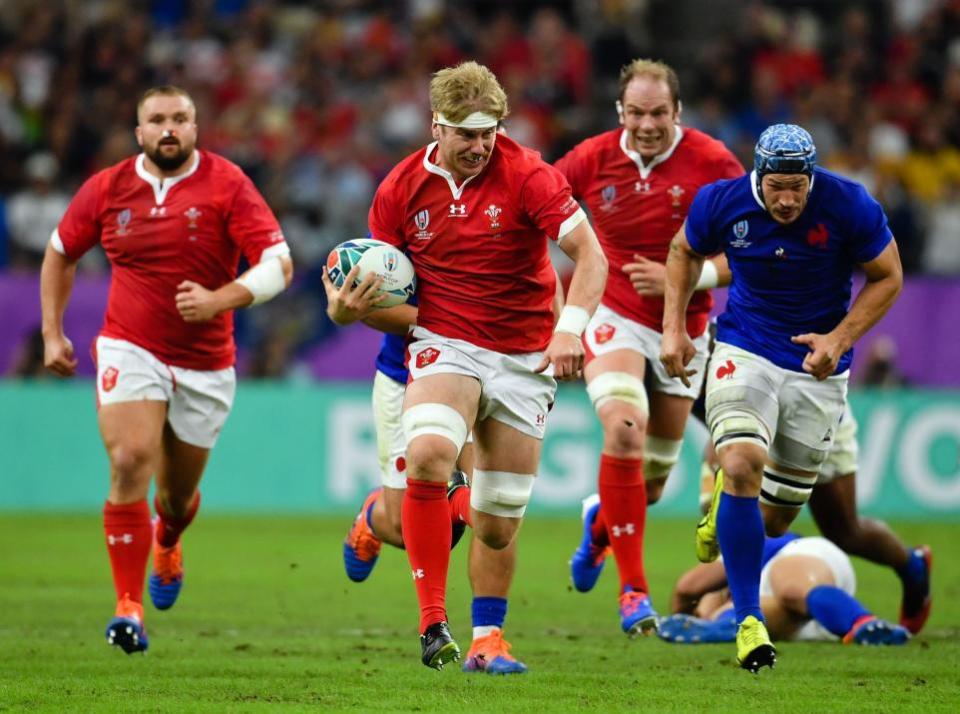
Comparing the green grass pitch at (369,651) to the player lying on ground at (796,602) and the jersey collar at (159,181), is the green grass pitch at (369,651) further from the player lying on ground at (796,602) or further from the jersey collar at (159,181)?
the jersey collar at (159,181)

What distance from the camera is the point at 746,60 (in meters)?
21.7

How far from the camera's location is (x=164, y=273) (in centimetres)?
938

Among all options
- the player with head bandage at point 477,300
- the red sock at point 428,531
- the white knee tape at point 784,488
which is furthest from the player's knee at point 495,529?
the white knee tape at point 784,488

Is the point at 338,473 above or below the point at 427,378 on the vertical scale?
below

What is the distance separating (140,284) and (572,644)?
310cm

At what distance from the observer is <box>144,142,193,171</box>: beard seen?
30.8ft

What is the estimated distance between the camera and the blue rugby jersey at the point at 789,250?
8.18 meters

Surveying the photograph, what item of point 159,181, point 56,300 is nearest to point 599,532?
point 159,181

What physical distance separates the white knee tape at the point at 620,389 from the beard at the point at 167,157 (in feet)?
8.68

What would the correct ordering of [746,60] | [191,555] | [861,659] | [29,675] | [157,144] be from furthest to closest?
[746,60], [191,555], [157,144], [861,659], [29,675]

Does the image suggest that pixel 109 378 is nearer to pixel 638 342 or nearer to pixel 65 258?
pixel 65 258

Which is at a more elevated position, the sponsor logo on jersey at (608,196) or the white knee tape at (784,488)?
the sponsor logo on jersey at (608,196)

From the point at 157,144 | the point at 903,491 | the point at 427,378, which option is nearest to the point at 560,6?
the point at 903,491

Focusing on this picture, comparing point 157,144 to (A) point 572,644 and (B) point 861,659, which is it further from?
(B) point 861,659
